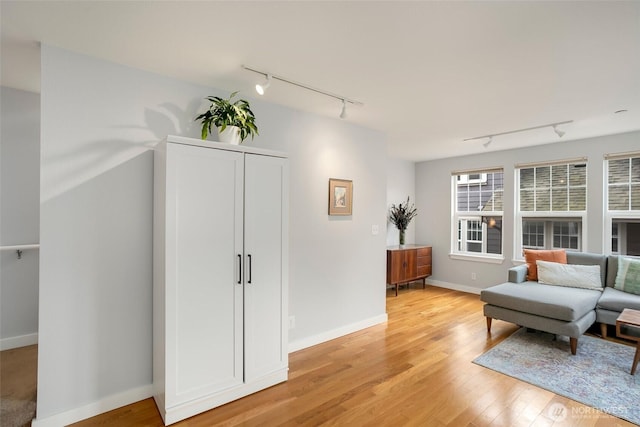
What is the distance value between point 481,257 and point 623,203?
201 cm

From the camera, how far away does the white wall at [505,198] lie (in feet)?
14.2

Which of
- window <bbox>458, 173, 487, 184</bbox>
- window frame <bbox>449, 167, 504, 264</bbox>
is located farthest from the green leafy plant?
window <bbox>458, 173, 487, 184</bbox>

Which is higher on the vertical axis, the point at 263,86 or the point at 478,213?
the point at 263,86

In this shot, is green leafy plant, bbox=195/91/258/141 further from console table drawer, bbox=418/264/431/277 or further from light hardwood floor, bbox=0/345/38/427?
console table drawer, bbox=418/264/431/277

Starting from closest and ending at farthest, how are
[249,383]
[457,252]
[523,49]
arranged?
[523,49], [249,383], [457,252]

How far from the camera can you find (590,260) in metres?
4.13

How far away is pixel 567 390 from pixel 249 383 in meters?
2.49

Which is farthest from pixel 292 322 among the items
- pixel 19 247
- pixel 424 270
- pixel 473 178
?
pixel 473 178

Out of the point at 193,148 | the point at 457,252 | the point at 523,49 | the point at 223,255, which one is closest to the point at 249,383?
the point at 223,255

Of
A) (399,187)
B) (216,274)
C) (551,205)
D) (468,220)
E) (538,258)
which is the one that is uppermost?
(399,187)

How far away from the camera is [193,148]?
2213 millimetres

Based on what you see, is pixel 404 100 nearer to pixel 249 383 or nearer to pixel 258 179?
pixel 258 179

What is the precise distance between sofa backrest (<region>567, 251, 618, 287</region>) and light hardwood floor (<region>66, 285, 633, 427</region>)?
1570 mm

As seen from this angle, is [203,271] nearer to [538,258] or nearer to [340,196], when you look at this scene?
[340,196]
